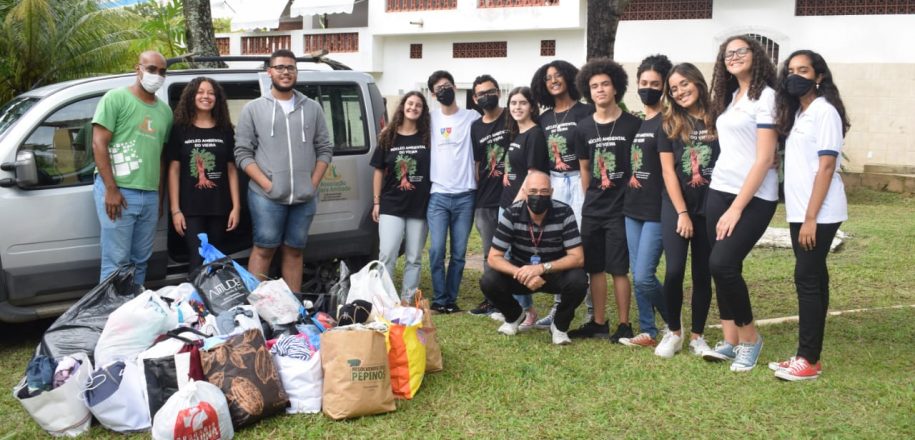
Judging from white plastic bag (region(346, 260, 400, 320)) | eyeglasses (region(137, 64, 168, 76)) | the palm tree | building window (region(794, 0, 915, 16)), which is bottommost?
white plastic bag (region(346, 260, 400, 320))

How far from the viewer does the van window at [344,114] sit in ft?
22.9

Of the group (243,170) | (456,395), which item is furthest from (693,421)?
(243,170)

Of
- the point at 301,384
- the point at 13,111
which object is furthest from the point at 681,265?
the point at 13,111

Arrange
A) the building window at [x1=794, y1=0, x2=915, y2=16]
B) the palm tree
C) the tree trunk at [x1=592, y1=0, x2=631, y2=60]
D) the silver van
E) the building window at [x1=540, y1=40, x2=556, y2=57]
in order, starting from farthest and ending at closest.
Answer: the building window at [x1=540, y1=40, x2=556, y2=57] → the building window at [x1=794, y1=0, x2=915, y2=16] → the tree trunk at [x1=592, y1=0, x2=631, y2=60] → the palm tree → the silver van

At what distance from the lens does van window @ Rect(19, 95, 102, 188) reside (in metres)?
5.66

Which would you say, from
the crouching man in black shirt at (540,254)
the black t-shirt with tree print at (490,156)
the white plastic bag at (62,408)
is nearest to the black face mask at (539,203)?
the crouching man in black shirt at (540,254)

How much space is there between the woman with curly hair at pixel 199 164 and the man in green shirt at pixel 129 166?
0.51 ft

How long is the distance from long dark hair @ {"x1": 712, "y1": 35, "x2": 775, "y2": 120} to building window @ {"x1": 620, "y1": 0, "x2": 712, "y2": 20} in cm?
1539

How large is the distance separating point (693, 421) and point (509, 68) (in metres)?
20.2

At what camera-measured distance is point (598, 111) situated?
19.3 ft

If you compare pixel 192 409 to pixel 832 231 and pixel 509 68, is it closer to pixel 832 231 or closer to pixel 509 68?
pixel 832 231

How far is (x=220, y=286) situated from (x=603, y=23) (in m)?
9.21

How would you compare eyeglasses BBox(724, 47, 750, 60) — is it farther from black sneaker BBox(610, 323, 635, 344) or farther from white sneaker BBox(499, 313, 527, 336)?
white sneaker BBox(499, 313, 527, 336)

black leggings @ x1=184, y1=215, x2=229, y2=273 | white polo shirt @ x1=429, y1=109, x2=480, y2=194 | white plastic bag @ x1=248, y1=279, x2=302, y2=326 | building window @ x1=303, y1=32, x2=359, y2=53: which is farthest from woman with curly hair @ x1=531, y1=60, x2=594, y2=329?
building window @ x1=303, y1=32, x2=359, y2=53
